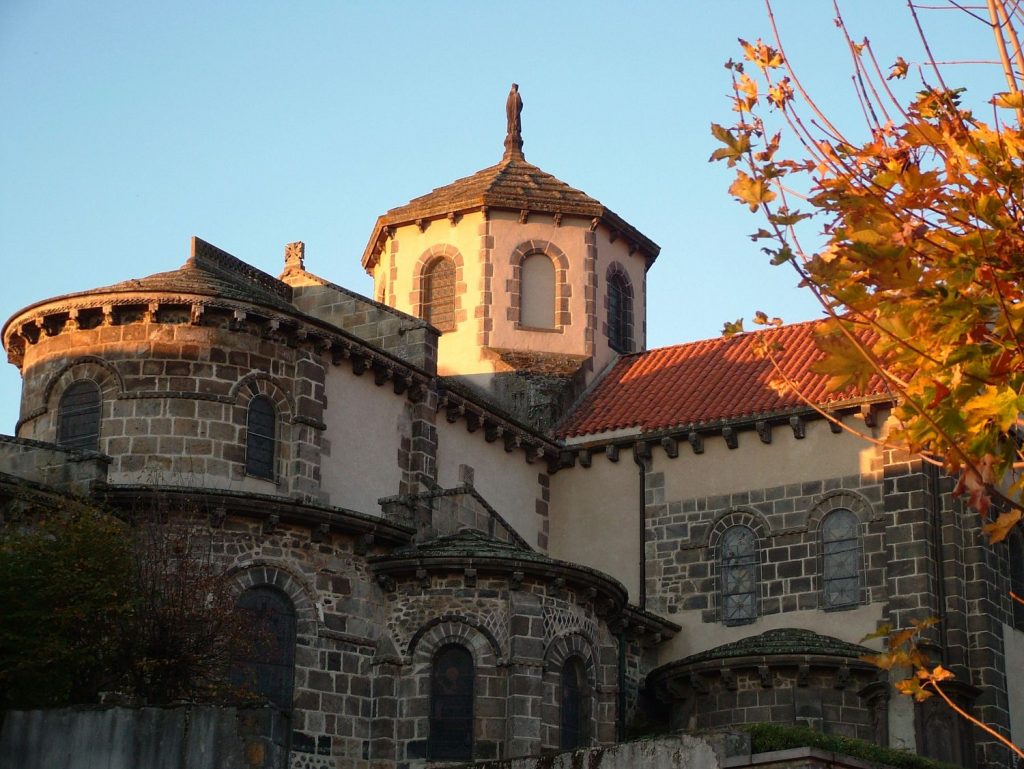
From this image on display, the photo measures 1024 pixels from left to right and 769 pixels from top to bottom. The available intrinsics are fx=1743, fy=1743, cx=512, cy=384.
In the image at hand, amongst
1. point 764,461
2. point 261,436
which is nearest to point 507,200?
point 764,461

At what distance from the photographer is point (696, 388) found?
32.5 m

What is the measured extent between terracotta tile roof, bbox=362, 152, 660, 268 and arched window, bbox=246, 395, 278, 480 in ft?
30.3

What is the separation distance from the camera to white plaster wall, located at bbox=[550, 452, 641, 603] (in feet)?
103

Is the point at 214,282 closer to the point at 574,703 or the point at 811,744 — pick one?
the point at 574,703

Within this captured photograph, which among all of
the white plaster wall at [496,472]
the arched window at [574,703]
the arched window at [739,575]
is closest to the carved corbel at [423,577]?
the arched window at [574,703]

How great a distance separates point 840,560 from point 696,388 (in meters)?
4.93

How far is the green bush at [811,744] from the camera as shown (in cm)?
2059

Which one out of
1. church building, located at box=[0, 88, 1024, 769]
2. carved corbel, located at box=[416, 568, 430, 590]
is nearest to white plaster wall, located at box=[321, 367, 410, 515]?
church building, located at box=[0, 88, 1024, 769]

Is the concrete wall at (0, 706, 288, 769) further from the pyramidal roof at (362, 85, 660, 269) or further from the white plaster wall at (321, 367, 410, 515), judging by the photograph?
the pyramidal roof at (362, 85, 660, 269)

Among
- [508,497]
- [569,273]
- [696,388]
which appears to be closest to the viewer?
[508,497]

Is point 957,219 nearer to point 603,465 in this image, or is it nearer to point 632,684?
point 632,684

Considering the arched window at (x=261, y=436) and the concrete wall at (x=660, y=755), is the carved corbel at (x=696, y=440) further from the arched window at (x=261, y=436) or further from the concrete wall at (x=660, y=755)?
the concrete wall at (x=660, y=755)

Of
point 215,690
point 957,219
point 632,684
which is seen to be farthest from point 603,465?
point 957,219

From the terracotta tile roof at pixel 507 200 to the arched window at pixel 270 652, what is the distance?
1205 cm
